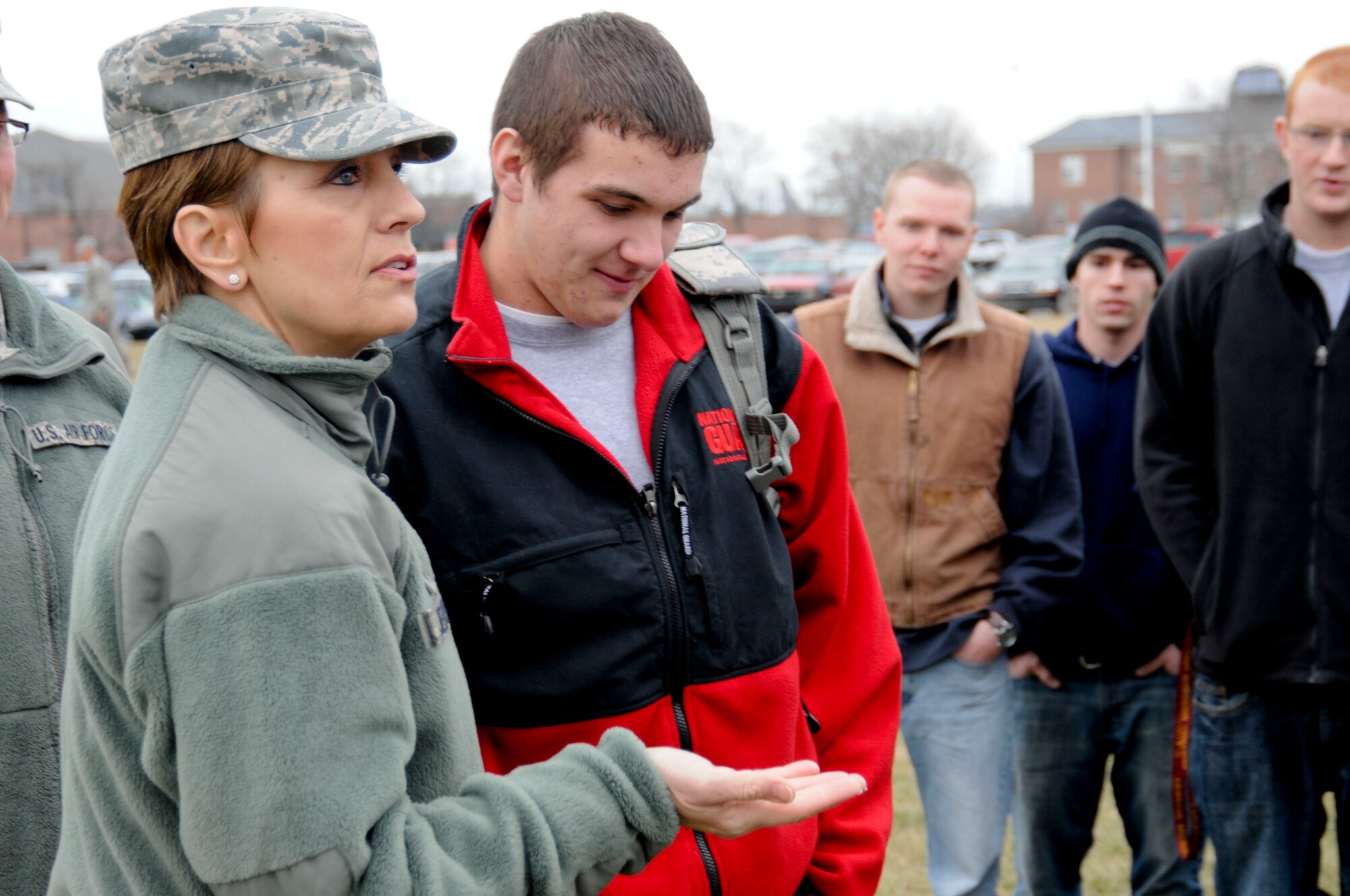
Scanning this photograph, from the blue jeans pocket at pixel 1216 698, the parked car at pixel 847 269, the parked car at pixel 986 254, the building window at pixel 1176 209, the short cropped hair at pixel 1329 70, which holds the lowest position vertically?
the building window at pixel 1176 209

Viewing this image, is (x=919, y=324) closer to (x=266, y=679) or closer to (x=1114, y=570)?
(x=1114, y=570)

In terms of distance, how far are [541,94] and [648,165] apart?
0.24 metres

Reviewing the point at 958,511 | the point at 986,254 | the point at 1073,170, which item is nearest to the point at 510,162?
the point at 958,511

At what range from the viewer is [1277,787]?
3.25m

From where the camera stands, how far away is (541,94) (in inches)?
77.7

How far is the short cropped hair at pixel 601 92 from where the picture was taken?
1.91 m

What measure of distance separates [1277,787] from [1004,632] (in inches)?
34.0

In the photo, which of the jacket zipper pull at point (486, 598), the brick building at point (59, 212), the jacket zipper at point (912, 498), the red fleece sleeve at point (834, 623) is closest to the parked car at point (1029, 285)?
the jacket zipper at point (912, 498)

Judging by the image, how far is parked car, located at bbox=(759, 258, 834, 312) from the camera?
26016 millimetres

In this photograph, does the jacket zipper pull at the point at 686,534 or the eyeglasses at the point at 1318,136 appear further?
the eyeglasses at the point at 1318,136

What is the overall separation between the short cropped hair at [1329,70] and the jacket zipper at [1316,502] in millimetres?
756

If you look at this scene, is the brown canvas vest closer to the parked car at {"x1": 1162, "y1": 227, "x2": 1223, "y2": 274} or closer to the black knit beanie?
the black knit beanie

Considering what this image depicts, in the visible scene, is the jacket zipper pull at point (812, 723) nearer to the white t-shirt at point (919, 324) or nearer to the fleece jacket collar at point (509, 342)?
the fleece jacket collar at point (509, 342)

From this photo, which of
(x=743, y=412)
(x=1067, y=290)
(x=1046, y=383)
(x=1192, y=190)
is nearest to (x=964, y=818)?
(x=1046, y=383)
